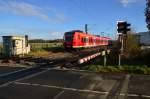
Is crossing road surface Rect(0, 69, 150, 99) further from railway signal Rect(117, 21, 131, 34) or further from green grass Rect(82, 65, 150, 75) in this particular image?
railway signal Rect(117, 21, 131, 34)

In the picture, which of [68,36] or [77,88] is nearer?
[77,88]

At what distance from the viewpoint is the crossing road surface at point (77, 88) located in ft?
36.2

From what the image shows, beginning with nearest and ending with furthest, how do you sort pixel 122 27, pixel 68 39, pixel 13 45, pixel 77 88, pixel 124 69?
pixel 77 88, pixel 124 69, pixel 122 27, pixel 13 45, pixel 68 39

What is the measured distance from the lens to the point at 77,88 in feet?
41.3

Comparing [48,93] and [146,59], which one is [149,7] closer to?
[146,59]

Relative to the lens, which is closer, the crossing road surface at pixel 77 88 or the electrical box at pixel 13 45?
the crossing road surface at pixel 77 88

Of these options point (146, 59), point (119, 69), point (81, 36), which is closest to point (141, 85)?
point (119, 69)

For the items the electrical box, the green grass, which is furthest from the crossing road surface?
the electrical box

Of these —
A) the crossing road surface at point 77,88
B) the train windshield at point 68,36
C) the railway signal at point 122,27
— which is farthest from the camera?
the train windshield at point 68,36

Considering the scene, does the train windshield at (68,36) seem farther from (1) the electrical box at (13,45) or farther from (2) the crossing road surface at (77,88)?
(2) the crossing road surface at (77,88)

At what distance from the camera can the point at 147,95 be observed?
11359 mm

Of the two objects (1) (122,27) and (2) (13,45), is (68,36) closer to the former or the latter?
(2) (13,45)

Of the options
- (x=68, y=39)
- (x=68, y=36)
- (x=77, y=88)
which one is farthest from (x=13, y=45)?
(x=77, y=88)

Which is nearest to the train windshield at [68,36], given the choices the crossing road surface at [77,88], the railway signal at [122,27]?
the railway signal at [122,27]
